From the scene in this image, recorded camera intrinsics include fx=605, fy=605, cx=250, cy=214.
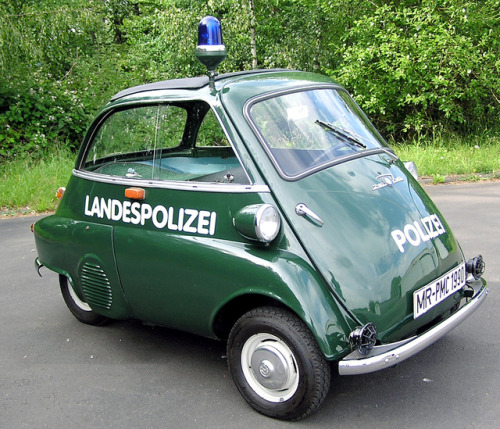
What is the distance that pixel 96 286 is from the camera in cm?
400

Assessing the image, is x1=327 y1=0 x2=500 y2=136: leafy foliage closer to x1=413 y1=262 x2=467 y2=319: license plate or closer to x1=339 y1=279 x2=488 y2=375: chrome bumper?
x1=413 y1=262 x2=467 y2=319: license plate

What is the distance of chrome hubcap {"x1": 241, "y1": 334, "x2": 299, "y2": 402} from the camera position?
3055 millimetres

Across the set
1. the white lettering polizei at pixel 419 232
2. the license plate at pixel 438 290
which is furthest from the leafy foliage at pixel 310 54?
the license plate at pixel 438 290

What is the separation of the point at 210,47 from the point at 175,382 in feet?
6.57

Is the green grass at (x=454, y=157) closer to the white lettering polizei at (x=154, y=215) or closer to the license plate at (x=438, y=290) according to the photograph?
the license plate at (x=438, y=290)

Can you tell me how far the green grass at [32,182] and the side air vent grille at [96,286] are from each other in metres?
5.11

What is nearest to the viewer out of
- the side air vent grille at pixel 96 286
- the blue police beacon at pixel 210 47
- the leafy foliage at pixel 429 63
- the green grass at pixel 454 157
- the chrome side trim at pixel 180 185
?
the chrome side trim at pixel 180 185

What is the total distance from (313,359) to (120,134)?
2.10 m

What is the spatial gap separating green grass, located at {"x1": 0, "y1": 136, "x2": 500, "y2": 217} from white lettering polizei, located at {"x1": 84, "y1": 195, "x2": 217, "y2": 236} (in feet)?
17.0

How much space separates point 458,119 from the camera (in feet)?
40.8

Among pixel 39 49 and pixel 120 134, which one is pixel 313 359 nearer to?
pixel 120 134

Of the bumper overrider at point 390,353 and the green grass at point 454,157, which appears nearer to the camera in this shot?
the bumper overrider at point 390,353

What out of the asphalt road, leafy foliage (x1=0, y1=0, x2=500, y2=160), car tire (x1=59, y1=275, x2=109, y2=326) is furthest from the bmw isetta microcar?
leafy foliage (x1=0, y1=0, x2=500, y2=160)

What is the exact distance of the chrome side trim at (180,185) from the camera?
3240 mm
